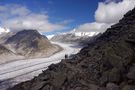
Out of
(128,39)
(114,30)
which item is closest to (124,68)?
(128,39)

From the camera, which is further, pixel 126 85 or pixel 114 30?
pixel 114 30

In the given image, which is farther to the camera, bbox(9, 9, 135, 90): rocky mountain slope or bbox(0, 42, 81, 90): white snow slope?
bbox(0, 42, 81, 90): white snow slope

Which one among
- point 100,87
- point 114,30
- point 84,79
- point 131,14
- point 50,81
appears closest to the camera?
point 100,87

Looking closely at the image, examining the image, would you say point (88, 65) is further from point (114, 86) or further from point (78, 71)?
point (114, 86)

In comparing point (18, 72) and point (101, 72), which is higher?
point (101, 72)

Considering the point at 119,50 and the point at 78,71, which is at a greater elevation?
the point at 119,50

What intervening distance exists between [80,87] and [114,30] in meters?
18.9

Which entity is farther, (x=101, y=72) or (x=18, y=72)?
(x=18, y=72)

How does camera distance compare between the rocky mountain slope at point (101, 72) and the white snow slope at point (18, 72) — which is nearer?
the rocky mountain slope at point (101, 72)

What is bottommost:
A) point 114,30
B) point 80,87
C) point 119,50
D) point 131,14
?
point 80,87

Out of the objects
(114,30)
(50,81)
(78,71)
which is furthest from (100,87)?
(114,30)

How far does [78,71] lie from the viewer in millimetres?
33406

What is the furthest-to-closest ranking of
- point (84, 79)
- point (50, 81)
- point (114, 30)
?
point (114, 30)
point (50, 81)
point (84, 79)

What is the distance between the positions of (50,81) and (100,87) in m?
7.47
